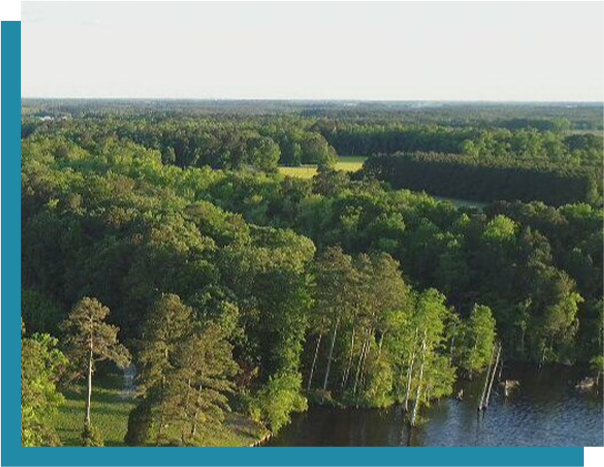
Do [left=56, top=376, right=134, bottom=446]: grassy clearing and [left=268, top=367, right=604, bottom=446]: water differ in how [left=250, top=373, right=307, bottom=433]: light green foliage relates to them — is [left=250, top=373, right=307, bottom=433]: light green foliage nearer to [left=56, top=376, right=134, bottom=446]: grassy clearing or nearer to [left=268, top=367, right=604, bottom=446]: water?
[left=268, top=367, right=604, bottom=446]: water

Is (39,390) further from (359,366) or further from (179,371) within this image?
(359,366)

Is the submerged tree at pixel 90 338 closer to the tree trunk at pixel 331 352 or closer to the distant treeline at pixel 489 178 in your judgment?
the tree trunk at pixel 331 352

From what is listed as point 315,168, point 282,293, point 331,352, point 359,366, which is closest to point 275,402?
point 331,352

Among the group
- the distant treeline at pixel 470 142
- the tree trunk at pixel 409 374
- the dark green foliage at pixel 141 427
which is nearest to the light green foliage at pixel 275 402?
the tree trunk at pixel 409 374

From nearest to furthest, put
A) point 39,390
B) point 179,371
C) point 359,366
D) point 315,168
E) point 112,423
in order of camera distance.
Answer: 1. point 39,390
2. point 179,371
3. point 112,423
4. point 359,366
5. point 315,168

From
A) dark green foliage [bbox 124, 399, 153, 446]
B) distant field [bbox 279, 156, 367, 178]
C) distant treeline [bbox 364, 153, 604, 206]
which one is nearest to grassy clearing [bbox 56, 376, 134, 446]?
dark green foliage [bbox 124, 399, 153, 446]

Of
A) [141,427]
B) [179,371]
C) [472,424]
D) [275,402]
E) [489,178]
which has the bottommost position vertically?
[472,424]

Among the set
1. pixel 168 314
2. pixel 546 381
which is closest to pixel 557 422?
pixel 546 381
